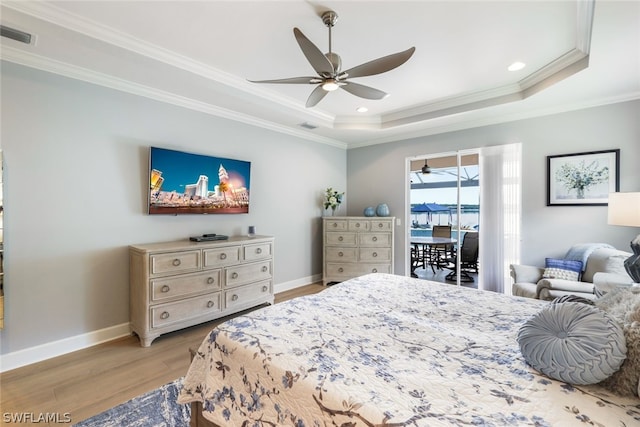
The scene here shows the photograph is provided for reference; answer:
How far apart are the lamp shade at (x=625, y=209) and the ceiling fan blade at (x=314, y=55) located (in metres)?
2.70

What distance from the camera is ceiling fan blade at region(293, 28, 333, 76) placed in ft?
5.84

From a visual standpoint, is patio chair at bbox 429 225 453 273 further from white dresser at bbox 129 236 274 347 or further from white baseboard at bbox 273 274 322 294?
white dresser at bbox 129 236 274 347

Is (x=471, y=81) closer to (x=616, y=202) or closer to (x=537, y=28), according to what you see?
(x=537, y=28)

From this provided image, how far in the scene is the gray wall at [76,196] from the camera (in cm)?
240

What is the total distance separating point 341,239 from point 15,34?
4198mm

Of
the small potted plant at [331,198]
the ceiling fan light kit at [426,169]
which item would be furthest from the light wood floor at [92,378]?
the ceiling fan light kit at [426,169]

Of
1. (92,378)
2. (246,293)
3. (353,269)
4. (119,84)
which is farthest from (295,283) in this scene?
(119,84)

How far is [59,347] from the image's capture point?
8.54 feet

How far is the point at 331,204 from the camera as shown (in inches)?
202

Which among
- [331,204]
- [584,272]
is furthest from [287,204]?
[584,272]

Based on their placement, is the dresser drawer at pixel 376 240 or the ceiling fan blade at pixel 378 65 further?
the dresser drawer at pixel 376 240

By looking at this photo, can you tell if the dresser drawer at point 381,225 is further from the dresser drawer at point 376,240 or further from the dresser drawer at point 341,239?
the dresser drawer at point 341,239

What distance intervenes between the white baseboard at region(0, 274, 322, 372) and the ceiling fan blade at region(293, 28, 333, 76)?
3.19 m

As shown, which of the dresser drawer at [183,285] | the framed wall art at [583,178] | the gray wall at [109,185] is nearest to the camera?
the gray wall at [109,185]
